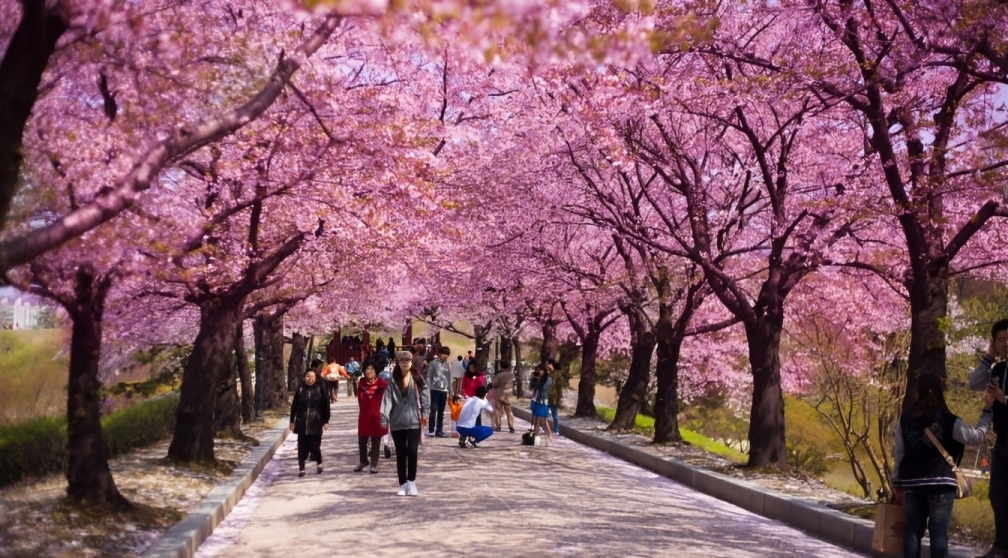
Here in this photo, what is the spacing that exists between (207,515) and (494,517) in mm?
3107

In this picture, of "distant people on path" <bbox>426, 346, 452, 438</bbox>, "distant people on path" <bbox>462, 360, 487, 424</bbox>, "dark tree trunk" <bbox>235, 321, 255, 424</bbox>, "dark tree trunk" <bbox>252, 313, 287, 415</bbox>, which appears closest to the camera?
"distant people on path" <bbox>426, 346, 452, 438</bbox>

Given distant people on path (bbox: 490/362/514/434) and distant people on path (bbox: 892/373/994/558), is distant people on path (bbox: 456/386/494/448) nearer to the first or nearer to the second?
distant people on path (bbox: 490/362/514/434)

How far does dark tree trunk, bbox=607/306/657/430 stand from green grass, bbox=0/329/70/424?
44.4 feet

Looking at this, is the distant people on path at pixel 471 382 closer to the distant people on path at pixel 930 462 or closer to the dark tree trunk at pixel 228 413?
the dark tree trunk at pixel 228 413

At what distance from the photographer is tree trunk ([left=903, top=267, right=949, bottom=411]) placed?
13.3m

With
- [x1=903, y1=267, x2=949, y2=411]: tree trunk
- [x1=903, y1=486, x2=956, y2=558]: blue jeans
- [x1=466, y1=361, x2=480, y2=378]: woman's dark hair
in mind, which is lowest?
[x1=903, y1=486, x2=956, y2=558]: blue jeans

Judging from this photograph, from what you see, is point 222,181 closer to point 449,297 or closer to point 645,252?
point 645,252

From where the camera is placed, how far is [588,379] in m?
36.3

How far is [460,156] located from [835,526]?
15.8m

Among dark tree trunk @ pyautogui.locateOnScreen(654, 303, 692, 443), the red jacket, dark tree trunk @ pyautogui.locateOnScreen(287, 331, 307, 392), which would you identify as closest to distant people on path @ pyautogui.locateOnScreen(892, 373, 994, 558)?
the red jacket

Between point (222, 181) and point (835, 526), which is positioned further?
point (222, 181)

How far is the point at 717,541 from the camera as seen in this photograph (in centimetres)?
1172

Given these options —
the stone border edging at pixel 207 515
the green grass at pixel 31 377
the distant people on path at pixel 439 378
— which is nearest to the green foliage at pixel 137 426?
the green grass at pixel 31 377

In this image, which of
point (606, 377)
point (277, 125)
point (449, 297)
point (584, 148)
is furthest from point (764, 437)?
point (606, 377)
